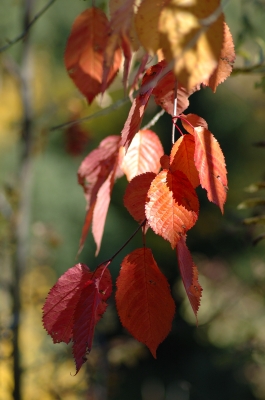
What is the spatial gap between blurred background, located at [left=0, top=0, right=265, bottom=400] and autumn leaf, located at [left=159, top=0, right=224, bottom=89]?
22.0 inches

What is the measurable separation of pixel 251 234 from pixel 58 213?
4409 millimetres

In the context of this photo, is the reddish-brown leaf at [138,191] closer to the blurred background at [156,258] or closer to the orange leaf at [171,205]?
the orange leaf at [171,205]

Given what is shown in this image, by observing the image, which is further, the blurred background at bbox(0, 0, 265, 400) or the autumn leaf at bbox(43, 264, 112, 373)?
the blurred background at bbox(0, 0, 265, 400)

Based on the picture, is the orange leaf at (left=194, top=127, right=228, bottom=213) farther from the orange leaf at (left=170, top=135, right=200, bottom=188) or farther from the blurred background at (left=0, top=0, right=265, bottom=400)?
the blurred background at (left=0, top=0, right=265, bottom=400)

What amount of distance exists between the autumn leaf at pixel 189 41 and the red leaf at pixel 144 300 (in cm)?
23

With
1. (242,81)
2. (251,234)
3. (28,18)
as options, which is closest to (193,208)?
(251,234)

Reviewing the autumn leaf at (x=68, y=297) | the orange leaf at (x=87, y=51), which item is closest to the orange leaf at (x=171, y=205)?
the autumn leaf at (x=68, y=297)

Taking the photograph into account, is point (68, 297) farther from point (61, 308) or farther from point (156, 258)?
point (156, 258)

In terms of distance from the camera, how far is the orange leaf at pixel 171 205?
1.54ft

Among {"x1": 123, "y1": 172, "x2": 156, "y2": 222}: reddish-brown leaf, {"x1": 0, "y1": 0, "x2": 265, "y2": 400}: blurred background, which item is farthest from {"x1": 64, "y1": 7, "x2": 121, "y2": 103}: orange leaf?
{"x1": 0, "y1": 0, "x2": 265, "y2": 400}: blurred background

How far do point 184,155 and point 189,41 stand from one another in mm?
159

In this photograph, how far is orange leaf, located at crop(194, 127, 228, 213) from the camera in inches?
18.9

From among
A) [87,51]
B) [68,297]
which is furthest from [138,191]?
[87,51]

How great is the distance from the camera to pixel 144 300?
51 cm
